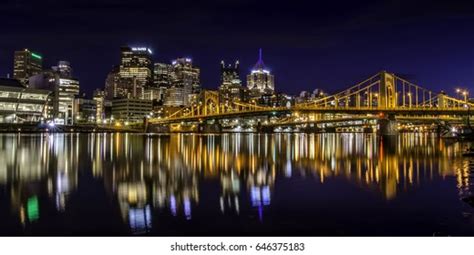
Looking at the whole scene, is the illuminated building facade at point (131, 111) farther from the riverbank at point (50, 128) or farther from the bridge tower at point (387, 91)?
the bridge tower at point (387, 91)

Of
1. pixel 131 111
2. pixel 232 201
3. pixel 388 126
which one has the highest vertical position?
pixel 131 111

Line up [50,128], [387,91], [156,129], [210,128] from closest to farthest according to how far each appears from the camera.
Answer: [387,91] → [210,128] → [50,128] → [156,129]

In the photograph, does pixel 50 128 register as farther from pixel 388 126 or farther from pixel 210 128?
pixel 388 126

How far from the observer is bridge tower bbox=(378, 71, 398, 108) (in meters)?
90.5

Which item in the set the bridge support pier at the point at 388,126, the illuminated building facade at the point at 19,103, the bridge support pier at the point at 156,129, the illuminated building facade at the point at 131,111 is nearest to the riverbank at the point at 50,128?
the bridge support pier at the point at 156,129

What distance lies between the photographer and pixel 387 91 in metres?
94.6

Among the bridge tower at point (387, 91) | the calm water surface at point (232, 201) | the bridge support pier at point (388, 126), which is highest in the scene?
the bridge tower at point (387, 91)

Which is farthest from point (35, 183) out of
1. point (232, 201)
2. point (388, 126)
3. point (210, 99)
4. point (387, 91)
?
point (210, 99)

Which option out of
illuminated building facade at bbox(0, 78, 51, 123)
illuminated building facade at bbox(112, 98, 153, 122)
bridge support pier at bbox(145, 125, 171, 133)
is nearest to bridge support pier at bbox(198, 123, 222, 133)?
bridge support pier at bbox(145, 125, 171, 133)

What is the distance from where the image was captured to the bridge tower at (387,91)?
90500 millimetres

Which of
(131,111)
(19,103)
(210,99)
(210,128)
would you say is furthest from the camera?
(131,111)

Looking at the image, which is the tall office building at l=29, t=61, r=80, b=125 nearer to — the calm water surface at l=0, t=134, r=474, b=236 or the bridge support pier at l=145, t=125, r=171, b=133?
the bridge support pier at l=145, t=125, r=171, b=133

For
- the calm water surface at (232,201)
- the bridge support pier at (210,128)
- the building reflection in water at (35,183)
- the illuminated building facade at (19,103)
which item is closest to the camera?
the calm water surface at (232,201)
